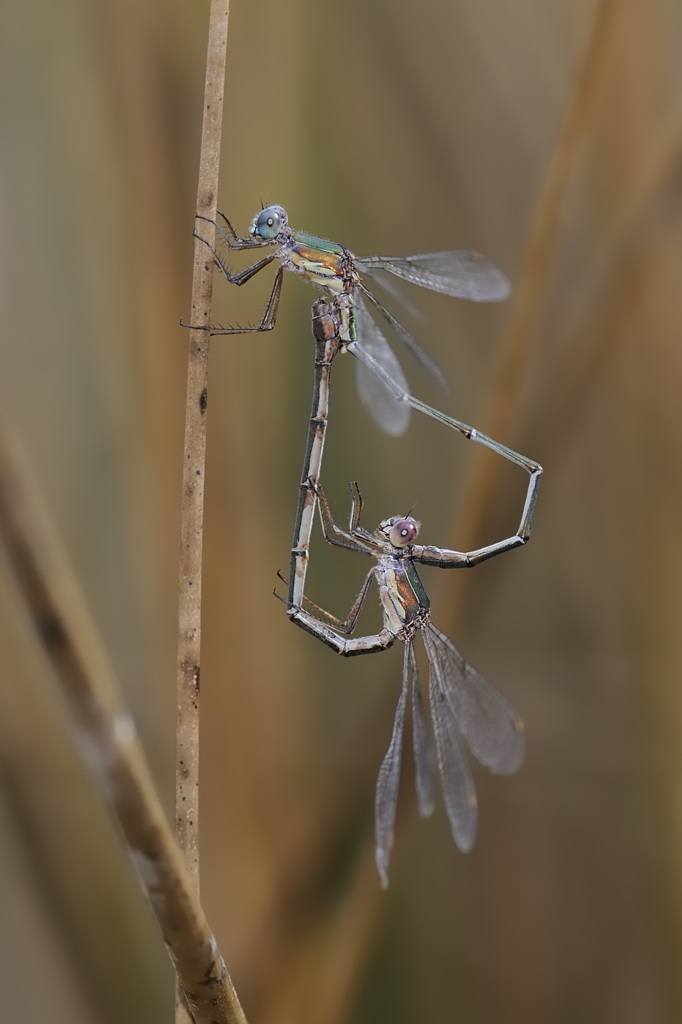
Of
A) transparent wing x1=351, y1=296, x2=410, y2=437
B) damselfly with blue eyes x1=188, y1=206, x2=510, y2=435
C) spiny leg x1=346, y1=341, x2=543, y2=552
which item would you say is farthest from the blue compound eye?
transparent wing x1=351, y1=296, x2=410, y2=437

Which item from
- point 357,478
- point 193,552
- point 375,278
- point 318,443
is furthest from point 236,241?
point 357,478

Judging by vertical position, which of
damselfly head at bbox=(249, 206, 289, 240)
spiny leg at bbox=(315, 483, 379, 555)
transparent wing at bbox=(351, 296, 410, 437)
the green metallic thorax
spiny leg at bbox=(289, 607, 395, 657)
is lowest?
spiny leg at bbox=(289, 607, 395, 657)

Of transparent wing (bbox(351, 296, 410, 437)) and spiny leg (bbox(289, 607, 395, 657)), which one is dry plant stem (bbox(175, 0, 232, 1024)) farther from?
transparent wing (bbox(351, 296, 410, 437))

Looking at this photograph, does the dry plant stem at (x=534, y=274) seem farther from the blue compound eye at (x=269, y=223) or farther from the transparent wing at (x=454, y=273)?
the blue compound eye at (x=269, y=223)

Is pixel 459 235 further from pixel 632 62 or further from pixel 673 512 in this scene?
pixel 673 512

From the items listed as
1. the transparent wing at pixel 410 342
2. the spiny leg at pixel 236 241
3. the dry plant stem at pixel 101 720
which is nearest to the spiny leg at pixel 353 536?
the transparent wing at pixel 410 342

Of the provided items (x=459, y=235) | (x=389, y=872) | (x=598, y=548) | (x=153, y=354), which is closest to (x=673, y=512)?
(x=598, y=548)

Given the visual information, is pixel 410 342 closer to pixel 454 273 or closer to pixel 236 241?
pixel 454 273
